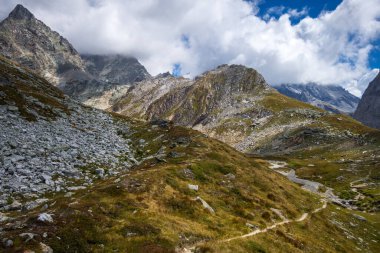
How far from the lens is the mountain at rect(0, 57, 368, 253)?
25.4m

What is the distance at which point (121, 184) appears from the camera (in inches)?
1444

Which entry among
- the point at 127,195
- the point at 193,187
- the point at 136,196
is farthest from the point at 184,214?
the point at 193,187

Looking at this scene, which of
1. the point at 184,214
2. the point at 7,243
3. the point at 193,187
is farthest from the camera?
the point at 193,187

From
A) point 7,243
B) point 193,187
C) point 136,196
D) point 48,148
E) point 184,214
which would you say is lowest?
point 184,214

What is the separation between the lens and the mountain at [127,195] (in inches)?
998

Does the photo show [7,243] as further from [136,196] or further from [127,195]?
[136,196]

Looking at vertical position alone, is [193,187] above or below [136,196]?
above

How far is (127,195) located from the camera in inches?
1363

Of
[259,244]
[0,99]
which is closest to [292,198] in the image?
[259,244]

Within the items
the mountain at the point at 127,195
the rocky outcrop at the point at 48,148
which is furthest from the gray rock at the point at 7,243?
the rocky outcrop at the point at 48,148

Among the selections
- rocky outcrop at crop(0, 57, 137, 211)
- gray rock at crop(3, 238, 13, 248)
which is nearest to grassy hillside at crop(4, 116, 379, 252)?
A: gray rock at crop(3, 238, 13, 248)

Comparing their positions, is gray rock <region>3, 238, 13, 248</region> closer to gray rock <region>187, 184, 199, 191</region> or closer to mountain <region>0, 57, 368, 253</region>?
mountain <region>0, 57, 368, 253</region>

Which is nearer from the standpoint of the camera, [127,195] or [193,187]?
[127,195]

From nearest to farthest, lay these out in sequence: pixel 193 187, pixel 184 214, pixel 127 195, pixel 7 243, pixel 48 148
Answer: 1. pixel 7 243
2. pixel 127 195
3. pixel 184 214
4. pixel 193 187
5. pixel 48 148
